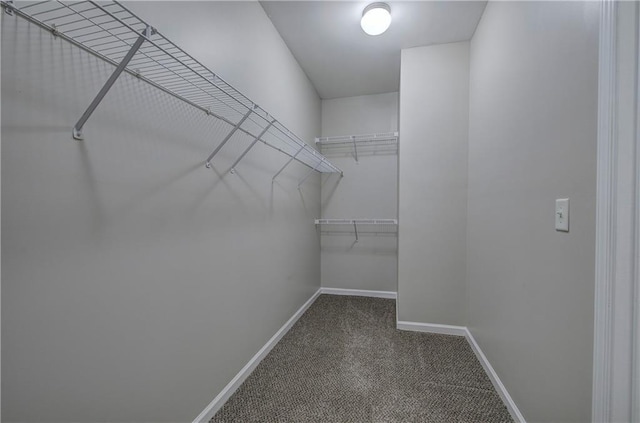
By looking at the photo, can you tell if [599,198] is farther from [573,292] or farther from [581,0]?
[581,0]

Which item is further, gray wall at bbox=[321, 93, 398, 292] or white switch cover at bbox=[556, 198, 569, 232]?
gray wall at bbox=[321, 93, 398, 292]

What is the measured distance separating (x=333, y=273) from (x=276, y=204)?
5.33ft

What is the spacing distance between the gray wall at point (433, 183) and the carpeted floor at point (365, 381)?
1.13 feet

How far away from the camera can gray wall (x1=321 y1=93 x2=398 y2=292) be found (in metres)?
3.17

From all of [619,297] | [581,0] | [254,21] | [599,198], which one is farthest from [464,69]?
[619,297]

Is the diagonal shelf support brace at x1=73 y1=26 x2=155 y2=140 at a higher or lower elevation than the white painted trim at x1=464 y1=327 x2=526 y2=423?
higher

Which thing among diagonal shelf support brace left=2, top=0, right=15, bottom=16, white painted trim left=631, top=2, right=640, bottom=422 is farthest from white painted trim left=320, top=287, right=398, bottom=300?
diagonal shelf support brace left=2, top=0, right=15, bottom=16

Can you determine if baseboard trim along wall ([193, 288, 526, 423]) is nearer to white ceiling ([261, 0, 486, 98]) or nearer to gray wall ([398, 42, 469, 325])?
gray wall ([398, 42, 469, 325])

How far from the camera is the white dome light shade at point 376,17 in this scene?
178cm

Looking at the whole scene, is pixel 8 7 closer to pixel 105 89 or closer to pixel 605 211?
pixel 105 89

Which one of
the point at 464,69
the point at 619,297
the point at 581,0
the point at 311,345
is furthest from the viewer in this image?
the point at 464,69

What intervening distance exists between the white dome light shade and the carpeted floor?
95.0 inches

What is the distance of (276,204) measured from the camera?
207 centimetres

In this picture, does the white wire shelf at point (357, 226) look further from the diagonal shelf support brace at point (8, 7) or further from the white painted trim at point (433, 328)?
the diagonal shelf support brace at point (8, 7)
